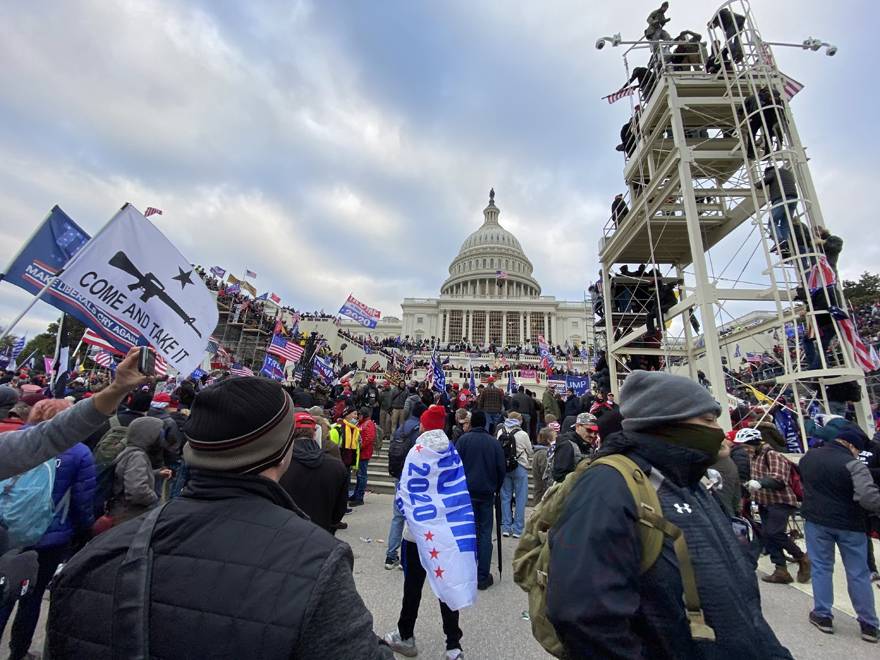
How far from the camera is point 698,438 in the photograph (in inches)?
67.9

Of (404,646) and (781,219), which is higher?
(781,219)

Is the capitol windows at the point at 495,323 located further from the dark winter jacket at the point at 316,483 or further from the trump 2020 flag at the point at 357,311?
the dark winter jacket at the point at 316,483

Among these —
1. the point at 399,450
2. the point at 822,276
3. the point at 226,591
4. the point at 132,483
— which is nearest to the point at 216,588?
the point at 226,591

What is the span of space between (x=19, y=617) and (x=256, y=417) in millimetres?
3490

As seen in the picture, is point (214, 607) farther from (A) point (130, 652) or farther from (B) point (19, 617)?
(B) point (19, 617)

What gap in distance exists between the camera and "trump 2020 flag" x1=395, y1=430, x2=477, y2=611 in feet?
10.8

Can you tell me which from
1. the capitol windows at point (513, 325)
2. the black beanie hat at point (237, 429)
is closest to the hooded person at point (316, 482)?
the black beanie hat at point (237, 429)

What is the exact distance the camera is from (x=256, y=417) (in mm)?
1349

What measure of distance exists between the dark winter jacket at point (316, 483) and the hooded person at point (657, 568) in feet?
7.04

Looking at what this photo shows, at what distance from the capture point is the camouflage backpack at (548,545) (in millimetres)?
1473

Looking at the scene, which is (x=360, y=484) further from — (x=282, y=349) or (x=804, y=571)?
(x=282, y=349)

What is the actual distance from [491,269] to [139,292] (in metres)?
78.1

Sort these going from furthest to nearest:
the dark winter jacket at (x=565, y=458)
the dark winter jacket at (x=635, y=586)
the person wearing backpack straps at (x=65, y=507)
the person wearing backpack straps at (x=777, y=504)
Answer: the person wearing backpack straps at (x=777, y=504) < the dark winter jacket at (x=565, y=458) < the person wearing backpack straps at (x=65, y=507) < the dark winter jacket at (x=635, y=586)

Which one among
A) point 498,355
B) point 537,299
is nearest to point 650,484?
point 498,355
